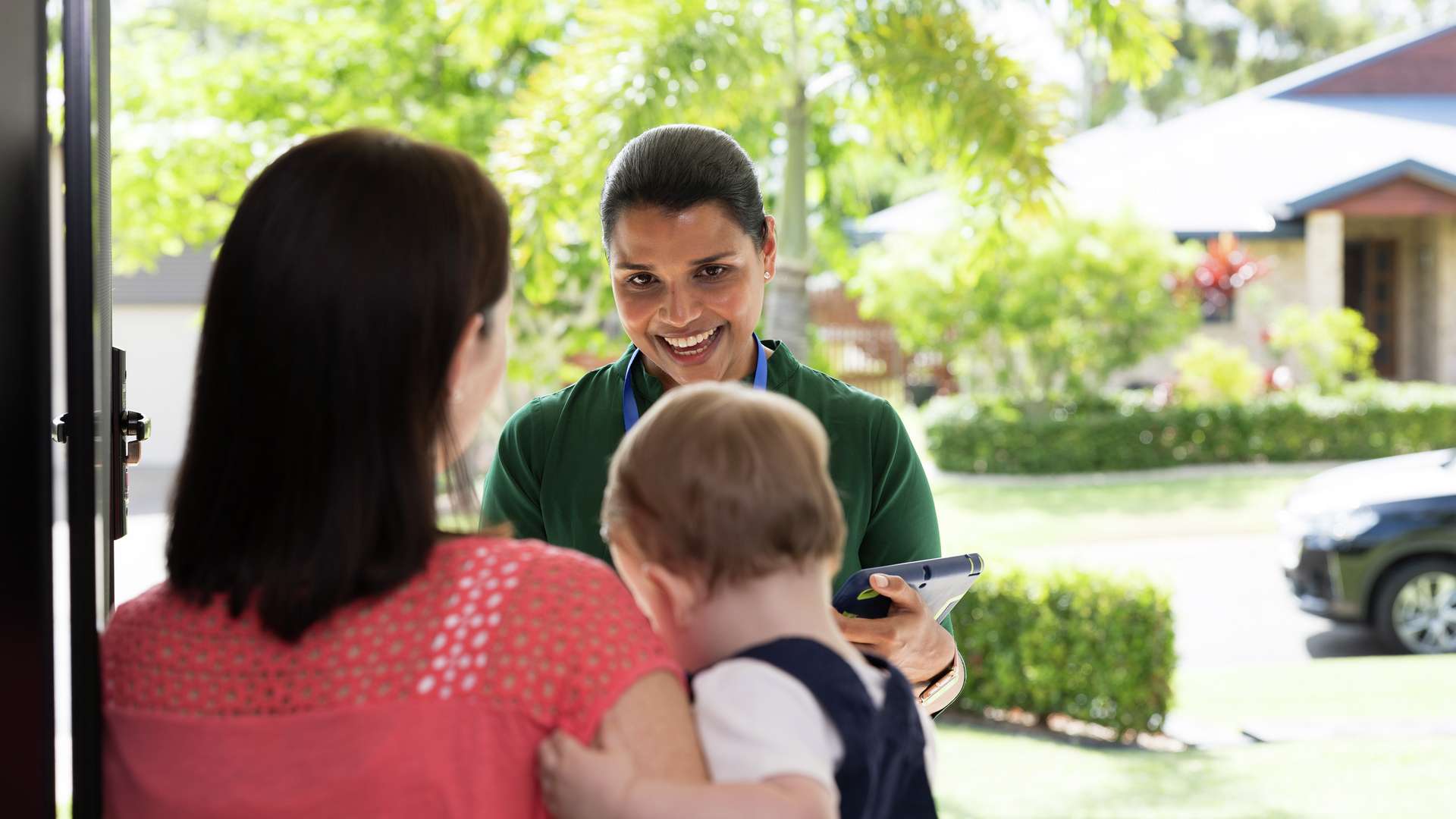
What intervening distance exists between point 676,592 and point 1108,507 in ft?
48.2

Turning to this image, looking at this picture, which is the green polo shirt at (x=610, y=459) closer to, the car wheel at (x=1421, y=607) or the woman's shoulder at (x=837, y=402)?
the woman's shoulder at (x=837, y=402)

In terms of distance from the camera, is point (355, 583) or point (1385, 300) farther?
point (1385, 300)

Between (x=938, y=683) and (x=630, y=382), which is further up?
(x=630, y=382)

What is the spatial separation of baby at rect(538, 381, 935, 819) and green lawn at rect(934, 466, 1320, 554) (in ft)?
36.2

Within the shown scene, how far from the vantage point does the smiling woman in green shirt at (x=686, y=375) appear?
97.3 inches

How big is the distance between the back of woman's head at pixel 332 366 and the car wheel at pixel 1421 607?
29.3 feet

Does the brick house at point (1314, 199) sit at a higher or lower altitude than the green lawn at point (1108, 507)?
higher

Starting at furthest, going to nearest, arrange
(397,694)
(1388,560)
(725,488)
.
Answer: (1388,560) → (725,488) → (397,694)

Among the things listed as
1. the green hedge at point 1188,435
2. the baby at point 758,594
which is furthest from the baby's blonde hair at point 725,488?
the green hedge at point 1188,435

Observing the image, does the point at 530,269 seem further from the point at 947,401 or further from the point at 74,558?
the point at 947,401

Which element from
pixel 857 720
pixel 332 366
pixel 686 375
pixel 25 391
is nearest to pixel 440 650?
pixel 332 366

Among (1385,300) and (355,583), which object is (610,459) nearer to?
(355,583)

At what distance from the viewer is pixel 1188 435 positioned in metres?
18.1

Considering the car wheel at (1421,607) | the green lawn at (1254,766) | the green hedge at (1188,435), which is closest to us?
the green lawn at (1254,766)
